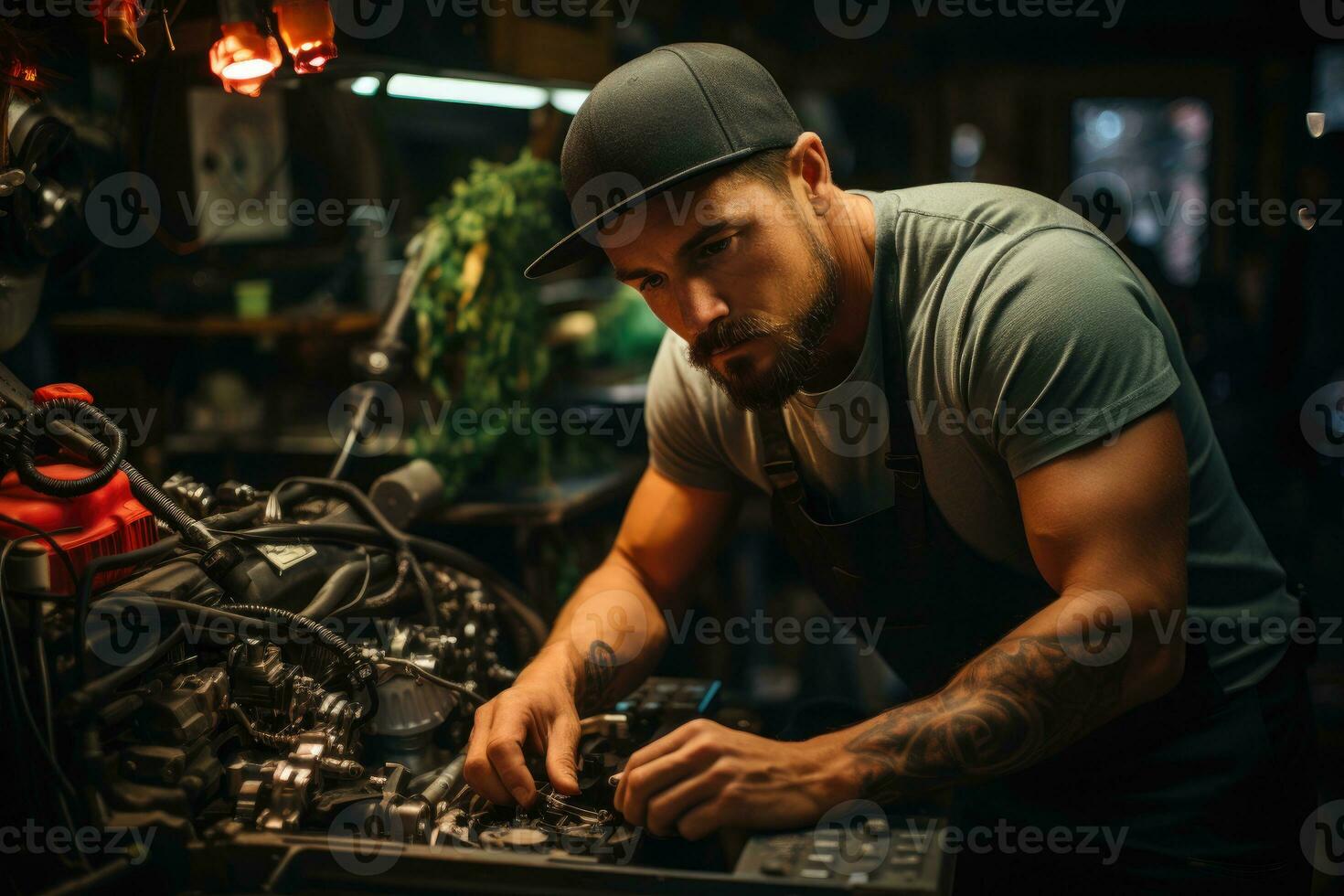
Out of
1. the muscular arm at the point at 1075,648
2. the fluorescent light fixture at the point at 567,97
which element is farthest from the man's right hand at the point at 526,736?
the fluorescent light fixture at the point at 567,97

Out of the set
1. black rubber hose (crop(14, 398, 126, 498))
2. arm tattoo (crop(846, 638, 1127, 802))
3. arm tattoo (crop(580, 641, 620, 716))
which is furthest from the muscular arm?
black rubber hose (crop(14, 398, 126, 498))

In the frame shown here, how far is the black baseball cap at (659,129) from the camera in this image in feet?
4.65

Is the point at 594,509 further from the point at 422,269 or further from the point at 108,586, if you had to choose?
the point at 108,586

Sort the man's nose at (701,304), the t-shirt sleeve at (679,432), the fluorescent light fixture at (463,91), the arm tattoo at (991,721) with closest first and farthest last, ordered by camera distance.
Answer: the arm tattoo at (991,721) < the man's nose at (701,304) < the t-shirt sleeve at (679,432) < the fluorescent light fixture at (463,91)

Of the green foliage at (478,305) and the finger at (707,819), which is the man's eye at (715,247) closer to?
the finger at (707,819)

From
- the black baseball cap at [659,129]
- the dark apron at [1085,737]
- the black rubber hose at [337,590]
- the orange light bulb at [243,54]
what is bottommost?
the dark apron at [1085,737]

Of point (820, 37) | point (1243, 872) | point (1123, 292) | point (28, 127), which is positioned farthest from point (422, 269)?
point (820, 37)

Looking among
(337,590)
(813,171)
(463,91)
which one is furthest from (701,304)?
(463,91)

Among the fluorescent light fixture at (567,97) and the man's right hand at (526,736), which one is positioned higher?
the fluorescent light fixture at (567,97)

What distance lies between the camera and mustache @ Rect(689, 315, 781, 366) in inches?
59.5

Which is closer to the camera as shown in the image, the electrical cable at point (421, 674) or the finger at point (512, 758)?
the finger at point (512, 758)

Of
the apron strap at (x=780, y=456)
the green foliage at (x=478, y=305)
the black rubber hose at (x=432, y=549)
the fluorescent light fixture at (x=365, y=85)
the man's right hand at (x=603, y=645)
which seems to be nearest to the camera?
the man's right hand at (x=603, y=645)

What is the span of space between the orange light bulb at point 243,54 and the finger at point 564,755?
3.46 ft

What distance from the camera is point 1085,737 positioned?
1.56m
